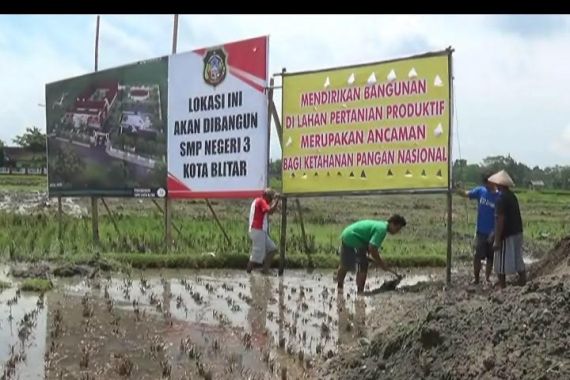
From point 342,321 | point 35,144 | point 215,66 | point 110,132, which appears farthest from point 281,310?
point 35,144

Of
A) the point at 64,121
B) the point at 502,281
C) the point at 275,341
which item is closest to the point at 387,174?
the point at 502,281

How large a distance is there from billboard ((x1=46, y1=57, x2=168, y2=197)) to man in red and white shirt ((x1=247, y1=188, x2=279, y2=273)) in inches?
137

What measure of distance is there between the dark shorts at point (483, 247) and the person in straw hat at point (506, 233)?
850 mm

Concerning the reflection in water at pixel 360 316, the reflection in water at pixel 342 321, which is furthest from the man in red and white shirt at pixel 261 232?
the reflection in water at pixel 360 316

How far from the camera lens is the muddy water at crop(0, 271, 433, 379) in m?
5.81

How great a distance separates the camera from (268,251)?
492 inches

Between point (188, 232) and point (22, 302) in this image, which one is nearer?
point (22, 302)

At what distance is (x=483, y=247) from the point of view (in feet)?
32.3

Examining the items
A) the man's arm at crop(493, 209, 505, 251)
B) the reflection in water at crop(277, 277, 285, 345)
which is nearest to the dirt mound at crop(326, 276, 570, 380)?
the reflection in water at crop(277, 277, 285, 345)

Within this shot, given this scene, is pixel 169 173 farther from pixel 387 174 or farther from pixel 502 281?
pixel 502 281

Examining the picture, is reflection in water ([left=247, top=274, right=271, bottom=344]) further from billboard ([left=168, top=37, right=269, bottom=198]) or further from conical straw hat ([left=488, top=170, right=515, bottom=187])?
conical straw hat ([left=488, top=170, right=515, bottom=187])

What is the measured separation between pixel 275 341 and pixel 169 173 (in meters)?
8.70

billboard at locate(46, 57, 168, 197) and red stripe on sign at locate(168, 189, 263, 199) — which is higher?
billboard at locate(46, 57, 168, 197)

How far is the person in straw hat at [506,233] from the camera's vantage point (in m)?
8.85
